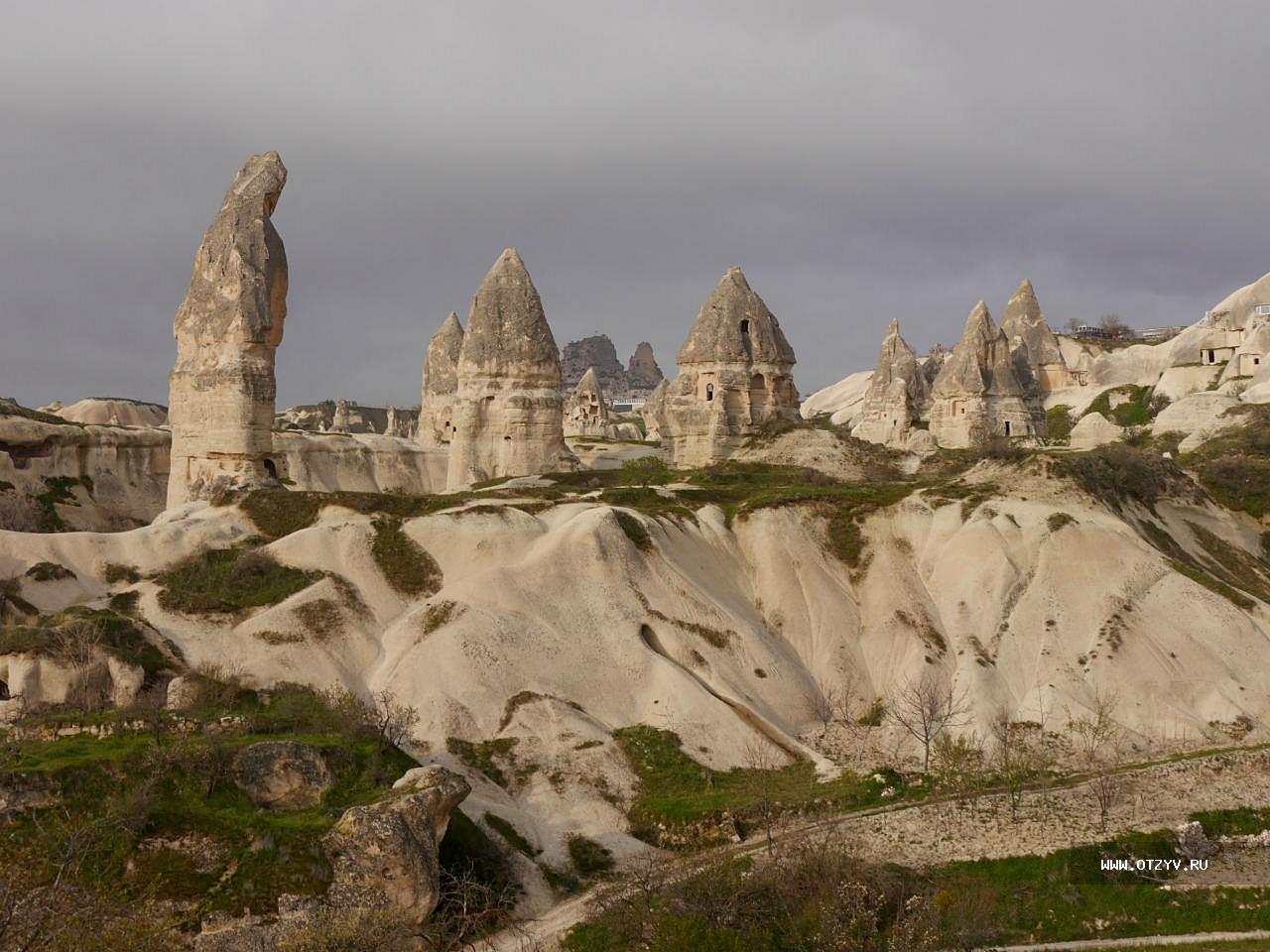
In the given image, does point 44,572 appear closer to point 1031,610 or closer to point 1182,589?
point 1031,610

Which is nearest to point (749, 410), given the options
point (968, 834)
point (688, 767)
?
Answer: point (688, 767)

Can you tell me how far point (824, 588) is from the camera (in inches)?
1432

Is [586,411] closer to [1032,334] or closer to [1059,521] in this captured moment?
[1032,334]

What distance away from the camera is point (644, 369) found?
19712 cm

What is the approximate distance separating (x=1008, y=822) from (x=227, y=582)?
20728 millimetres

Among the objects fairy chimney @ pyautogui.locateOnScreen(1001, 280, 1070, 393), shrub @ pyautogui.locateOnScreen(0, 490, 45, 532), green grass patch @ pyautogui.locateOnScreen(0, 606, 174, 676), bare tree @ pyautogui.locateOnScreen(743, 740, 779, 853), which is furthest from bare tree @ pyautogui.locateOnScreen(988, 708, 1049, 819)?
fairy chimney @ pyautogui.locateOnScreen(1001, 280, 1070, 393)

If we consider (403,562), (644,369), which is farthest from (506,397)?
(644,369)

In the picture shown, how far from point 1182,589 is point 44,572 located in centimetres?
3052

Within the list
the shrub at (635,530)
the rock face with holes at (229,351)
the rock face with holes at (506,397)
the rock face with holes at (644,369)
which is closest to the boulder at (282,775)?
the shrub at (635,530)

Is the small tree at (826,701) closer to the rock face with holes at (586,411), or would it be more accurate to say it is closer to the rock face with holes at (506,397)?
the rock face with holes at (506,397)

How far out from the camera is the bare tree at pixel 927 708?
96.7 feet

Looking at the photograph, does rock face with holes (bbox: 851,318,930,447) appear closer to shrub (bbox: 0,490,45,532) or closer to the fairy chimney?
the fairy chimney
